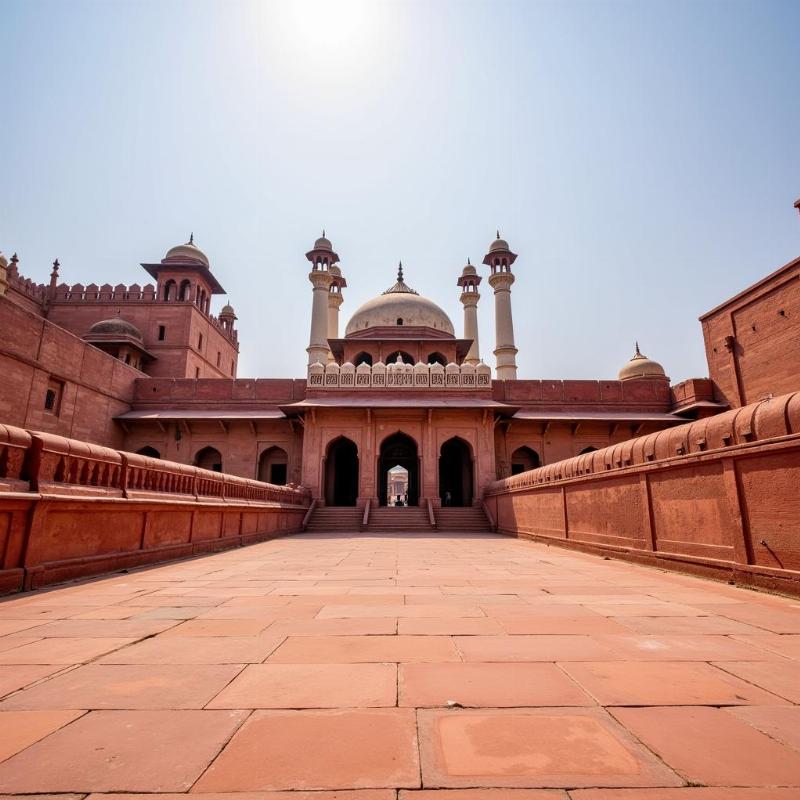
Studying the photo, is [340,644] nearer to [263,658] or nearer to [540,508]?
[263,658]

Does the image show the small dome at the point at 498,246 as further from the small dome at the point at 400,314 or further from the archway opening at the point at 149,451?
the archway opening at the point at 149,451

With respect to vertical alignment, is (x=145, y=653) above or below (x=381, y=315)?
below

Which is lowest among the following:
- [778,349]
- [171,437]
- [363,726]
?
[363,726]

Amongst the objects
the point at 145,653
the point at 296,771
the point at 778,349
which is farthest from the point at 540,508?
the point at 778,349

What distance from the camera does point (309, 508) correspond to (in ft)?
53.3

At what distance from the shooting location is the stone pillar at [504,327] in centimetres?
2545

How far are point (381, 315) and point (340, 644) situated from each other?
23520 millimetres

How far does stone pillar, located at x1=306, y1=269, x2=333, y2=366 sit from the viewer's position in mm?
25250

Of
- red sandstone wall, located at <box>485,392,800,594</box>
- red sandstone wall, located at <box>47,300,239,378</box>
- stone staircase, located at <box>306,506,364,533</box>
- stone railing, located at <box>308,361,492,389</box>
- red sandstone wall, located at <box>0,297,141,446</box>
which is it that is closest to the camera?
red sandstone wall, located at <box>485,392,800,594</box>

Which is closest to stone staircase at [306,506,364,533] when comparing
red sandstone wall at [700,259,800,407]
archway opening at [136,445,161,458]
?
archway opening at [136,445,161,458]

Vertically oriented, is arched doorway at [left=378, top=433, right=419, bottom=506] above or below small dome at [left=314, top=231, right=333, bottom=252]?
below

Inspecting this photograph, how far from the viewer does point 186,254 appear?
97.2 feet

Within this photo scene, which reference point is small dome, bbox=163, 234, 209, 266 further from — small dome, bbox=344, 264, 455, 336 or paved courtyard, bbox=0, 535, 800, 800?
paved courtyard, bbox=0, 535, 800, 800

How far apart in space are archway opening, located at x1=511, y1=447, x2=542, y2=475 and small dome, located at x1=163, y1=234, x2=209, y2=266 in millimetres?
21837
